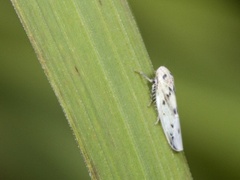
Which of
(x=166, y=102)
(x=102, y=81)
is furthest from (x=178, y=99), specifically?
(x=102, y=81)

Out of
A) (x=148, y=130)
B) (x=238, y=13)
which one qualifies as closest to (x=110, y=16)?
(x=148, y=130)

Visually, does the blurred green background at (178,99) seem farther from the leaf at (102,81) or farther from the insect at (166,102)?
the leaf at (102,81)

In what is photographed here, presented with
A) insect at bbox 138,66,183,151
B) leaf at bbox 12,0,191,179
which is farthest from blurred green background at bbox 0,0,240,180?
leaf at bbox 12,0,191,179

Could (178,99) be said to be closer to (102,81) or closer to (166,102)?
(166,102)

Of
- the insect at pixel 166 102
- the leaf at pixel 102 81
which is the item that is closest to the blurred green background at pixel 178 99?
the insect at pixel 166 102

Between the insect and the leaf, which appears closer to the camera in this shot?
the leaf

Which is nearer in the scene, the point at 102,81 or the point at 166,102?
the point at 102,81

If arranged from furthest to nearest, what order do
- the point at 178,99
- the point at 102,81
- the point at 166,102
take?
the point at 178,99 < the point at 166,102 < the point at 102,81

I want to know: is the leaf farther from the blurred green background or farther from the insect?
the blurred green background
